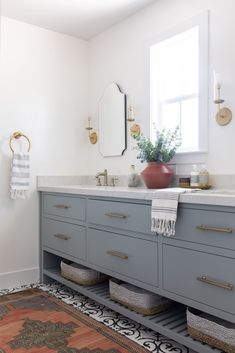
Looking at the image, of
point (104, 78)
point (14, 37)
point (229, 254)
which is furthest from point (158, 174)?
point (14, 37)

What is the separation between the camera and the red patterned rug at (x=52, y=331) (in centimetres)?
196

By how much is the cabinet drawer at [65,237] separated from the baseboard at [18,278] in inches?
12.1

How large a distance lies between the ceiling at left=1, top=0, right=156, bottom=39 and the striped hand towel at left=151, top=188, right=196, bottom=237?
5.91 ft

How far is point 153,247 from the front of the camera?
1975mm

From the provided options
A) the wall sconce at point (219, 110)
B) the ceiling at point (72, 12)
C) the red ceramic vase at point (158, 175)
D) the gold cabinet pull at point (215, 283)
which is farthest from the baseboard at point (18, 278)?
the ceiling at point (72, 12)

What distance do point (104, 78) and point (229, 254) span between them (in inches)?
92.1

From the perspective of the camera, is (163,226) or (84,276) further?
(84,276)

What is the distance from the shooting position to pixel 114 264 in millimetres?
2273

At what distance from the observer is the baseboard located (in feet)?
9.91

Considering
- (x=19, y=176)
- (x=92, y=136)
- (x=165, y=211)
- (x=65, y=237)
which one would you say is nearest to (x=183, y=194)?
(x=165, y=211)

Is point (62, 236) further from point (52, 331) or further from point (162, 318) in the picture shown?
point (162, 318)

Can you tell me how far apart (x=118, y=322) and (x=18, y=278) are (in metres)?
→ 1.25

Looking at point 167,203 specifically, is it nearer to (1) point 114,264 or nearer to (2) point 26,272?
(1) point 114,264

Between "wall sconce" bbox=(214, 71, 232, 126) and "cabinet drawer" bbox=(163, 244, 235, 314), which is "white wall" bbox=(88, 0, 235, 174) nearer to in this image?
"wall sconce" bbox=(214, 71, 232, 126)
